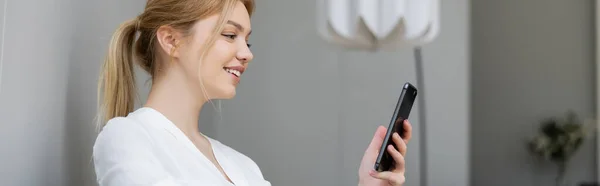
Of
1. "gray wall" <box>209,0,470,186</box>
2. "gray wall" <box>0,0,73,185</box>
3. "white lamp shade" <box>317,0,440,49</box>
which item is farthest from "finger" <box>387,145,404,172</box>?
"gray wall" <box>209,0,470,186</box>

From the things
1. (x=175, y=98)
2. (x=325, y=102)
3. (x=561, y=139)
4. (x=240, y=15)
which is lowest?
(x=561, y=139)

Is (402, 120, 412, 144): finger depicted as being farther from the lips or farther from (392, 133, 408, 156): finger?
the lips

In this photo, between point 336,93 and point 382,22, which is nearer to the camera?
point 382,22

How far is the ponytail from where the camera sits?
1.02 metres

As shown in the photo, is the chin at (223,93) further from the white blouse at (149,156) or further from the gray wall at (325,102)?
the gray wall at (325,102)

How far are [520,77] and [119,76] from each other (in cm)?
287

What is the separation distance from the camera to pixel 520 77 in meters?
3.56

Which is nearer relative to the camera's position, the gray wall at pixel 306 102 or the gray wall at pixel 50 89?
the gray wall at pixel 50 89

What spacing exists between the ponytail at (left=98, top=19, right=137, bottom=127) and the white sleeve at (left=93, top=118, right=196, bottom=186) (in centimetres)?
10

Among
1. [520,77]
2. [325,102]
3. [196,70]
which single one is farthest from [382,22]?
[520,77]

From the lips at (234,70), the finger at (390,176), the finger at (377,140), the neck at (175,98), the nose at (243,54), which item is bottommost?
the finger at (390,176)

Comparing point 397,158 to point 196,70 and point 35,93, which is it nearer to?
point 196,70

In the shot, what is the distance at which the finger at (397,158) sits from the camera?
99cm

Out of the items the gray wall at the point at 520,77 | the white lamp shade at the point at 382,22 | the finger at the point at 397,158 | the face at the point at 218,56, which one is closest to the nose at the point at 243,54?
the face at the point at 218,56
